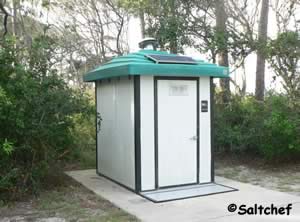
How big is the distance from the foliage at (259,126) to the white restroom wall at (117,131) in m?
3.00

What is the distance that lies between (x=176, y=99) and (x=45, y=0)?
626 cm

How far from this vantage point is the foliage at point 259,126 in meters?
7.65

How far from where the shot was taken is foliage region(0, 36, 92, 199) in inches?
217

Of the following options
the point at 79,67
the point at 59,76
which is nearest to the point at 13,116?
the point at 59,76

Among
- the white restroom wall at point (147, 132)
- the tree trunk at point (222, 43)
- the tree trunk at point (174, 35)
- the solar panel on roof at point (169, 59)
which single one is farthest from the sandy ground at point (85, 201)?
the tree trunk at point (174, 35)

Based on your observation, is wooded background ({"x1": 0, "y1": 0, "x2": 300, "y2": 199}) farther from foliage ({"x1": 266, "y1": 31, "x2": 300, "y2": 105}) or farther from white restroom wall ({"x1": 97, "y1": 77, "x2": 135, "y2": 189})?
white restroom wall ({"x1": 97, "y1": 77, "x2": 135, "y2": 189})

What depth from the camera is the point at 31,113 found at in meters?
5.75

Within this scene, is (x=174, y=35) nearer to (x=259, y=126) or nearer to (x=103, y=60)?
(x=259, y=126)

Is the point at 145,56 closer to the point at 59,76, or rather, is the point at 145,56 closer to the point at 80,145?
A: the point at 59,76

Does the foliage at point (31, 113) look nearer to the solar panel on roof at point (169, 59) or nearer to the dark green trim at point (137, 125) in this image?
the dark green trim at point (137, 125)

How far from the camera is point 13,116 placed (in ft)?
17.6

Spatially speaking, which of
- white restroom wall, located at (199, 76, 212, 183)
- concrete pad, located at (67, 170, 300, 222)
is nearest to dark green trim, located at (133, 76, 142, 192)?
concrete pad, located at (67, 170, 300, 222)

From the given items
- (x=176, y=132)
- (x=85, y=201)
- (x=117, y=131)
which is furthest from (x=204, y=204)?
(x=117, y=131)

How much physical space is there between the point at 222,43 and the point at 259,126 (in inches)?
105
